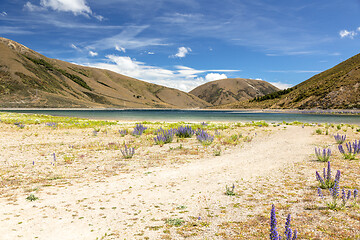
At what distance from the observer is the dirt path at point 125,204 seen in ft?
15.0

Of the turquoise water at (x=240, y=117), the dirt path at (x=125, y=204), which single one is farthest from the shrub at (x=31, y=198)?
the turquoise water at (x=240, y=117)

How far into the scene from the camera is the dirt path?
4.59 meters

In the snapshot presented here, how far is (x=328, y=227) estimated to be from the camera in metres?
4.33

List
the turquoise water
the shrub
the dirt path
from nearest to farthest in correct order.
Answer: the dirt path < the shrub < the turquoise water

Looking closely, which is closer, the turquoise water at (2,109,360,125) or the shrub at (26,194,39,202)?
the shrub at (26,194,39,202)

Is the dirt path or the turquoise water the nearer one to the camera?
the dirt path

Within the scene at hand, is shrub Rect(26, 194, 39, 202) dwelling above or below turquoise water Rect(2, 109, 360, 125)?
below

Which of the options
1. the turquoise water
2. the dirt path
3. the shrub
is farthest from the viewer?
the turquoise water

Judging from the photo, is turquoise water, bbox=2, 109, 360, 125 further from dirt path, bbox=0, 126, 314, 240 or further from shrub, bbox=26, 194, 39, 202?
shrub, bbox=26, 194, 39, 202

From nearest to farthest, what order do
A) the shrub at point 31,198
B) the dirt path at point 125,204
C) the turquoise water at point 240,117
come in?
the dirt path at point 125,204, the shrub at point 31,198, the turquoise water at point 240,117

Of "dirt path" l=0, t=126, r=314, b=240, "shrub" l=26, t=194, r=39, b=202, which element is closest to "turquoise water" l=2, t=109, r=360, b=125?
"dirt path" l=0, t=126, r=314, b=240

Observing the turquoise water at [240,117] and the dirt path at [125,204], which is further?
the turquoise water at [240,117]

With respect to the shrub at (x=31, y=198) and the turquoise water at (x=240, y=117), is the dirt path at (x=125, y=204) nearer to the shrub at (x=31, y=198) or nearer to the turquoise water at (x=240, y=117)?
the shrub at (x=31, y=198)

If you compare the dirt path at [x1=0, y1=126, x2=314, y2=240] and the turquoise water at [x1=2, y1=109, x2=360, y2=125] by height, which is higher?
the turquoise water at [x1=2, y1=109, x2=360, y2=125]
